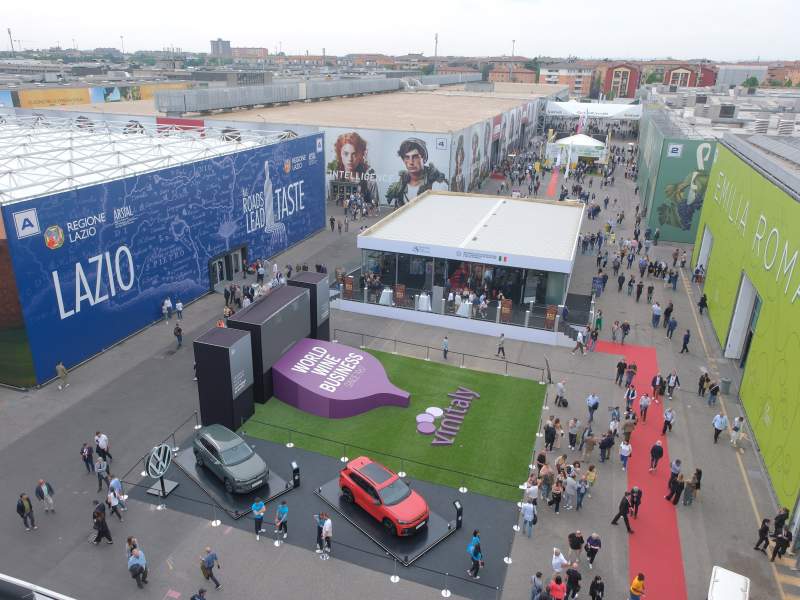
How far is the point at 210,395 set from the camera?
1808cm

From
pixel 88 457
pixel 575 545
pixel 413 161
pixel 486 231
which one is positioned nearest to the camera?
pixel 575 545

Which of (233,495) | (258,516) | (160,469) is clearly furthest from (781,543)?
(160,469)

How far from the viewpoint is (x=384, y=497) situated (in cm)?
1442

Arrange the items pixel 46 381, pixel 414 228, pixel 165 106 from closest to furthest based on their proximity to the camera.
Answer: pixel 46 381 → pixel 414 228 → pixel 165 106

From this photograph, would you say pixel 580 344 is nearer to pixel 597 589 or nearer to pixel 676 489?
pixel 676 489

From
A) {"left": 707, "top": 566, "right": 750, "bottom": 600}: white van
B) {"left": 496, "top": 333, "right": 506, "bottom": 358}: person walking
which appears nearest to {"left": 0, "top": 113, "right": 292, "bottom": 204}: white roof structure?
{"left": 496, "top": 333, "right": 506, "bottom": 358}: person walking

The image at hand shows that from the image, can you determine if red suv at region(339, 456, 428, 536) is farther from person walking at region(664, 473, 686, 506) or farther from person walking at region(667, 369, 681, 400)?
person walking at region(667, 369, 681, 400)

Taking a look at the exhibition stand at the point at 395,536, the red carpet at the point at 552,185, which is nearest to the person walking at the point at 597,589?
the exhibition stand at the point at 395,536

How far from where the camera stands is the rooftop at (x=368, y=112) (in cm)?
4838

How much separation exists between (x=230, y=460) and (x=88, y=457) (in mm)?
3913

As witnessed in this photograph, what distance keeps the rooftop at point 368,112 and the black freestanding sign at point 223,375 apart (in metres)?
30.5

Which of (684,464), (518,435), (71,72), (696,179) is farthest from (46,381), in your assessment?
(71,72)

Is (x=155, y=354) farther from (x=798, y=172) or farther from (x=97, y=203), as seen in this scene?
(x=798, y=172)

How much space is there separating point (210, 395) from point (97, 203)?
9.32 meters
